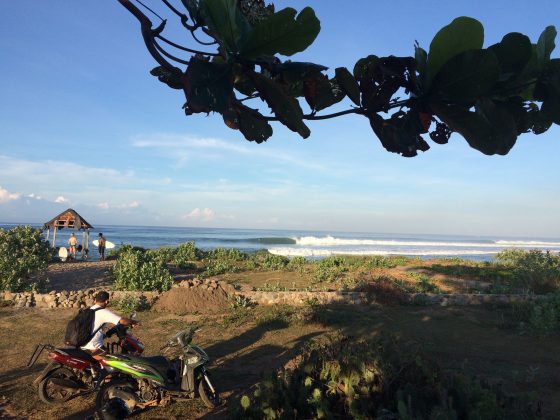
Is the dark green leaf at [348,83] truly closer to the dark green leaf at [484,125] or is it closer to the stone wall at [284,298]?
the dark green leaf at [484,125]

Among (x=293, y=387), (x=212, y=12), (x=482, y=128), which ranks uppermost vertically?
(x=212, y=12)

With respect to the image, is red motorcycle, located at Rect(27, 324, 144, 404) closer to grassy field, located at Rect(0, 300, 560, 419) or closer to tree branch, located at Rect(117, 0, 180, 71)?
grassy field, located at Rect(0, 300, 560, 419)

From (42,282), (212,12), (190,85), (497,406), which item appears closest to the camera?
(190,85)

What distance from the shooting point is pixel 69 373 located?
5.32 m

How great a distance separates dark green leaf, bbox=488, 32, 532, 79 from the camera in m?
1.27

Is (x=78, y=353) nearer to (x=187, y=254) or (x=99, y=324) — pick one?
(x=99, y=324)

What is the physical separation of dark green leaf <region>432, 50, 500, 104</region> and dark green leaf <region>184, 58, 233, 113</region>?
2.07ft

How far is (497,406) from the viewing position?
9.35 feet

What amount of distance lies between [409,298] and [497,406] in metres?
9.05

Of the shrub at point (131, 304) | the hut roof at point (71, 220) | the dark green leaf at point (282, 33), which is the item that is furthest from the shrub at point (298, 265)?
the dark green leaf at point (282, 33)

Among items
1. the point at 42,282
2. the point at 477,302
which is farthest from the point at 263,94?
the point at 42,282

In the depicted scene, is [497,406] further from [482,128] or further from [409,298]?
[409,298]

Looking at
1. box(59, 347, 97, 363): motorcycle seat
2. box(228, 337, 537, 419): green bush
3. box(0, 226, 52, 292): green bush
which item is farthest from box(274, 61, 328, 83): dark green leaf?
box(0, 226, 52, 292): green bush

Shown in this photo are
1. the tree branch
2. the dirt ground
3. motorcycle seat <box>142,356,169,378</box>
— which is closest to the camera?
the tree branch
